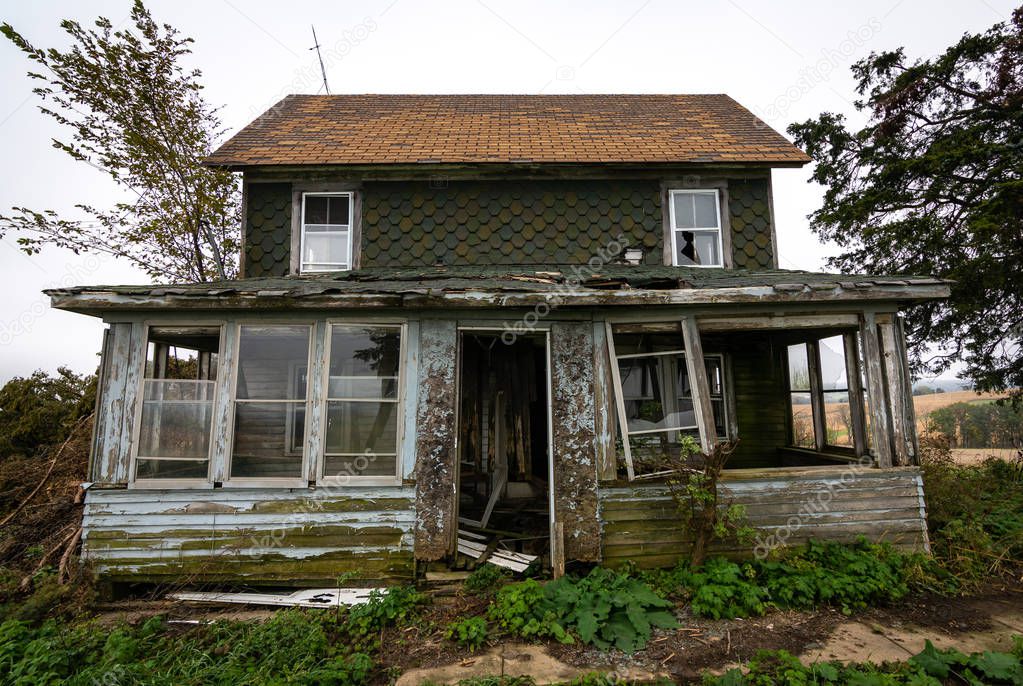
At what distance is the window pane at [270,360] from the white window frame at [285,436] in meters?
0.04

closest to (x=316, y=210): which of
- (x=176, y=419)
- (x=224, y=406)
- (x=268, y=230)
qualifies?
(x=268, y=230)

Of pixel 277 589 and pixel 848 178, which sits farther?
pixel 848 178

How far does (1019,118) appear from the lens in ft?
32.6

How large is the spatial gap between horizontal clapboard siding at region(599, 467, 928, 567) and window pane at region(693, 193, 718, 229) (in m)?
4.44

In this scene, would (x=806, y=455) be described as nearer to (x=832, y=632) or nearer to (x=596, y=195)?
(x=832, y=632)

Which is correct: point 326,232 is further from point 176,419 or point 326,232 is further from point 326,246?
point 176,419

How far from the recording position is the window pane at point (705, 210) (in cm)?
837

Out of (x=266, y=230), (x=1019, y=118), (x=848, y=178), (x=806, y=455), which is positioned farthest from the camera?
(x=848, y=178)

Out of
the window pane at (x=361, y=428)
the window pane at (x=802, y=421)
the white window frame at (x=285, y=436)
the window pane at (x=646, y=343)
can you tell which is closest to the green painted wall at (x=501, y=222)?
the window pane at (x=646, y=343)

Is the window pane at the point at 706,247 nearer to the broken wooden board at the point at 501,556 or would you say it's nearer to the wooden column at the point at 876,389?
the wooden column at the point at 876,389

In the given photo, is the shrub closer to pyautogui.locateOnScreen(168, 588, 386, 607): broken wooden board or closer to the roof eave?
pyautogui.locateOnScreen(168, 588, 386, 607): broken wooden board

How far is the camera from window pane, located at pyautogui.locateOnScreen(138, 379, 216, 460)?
18.1 ft

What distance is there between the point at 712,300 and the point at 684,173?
3744mm

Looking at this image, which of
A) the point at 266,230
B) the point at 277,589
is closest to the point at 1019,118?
the point at 266,230
